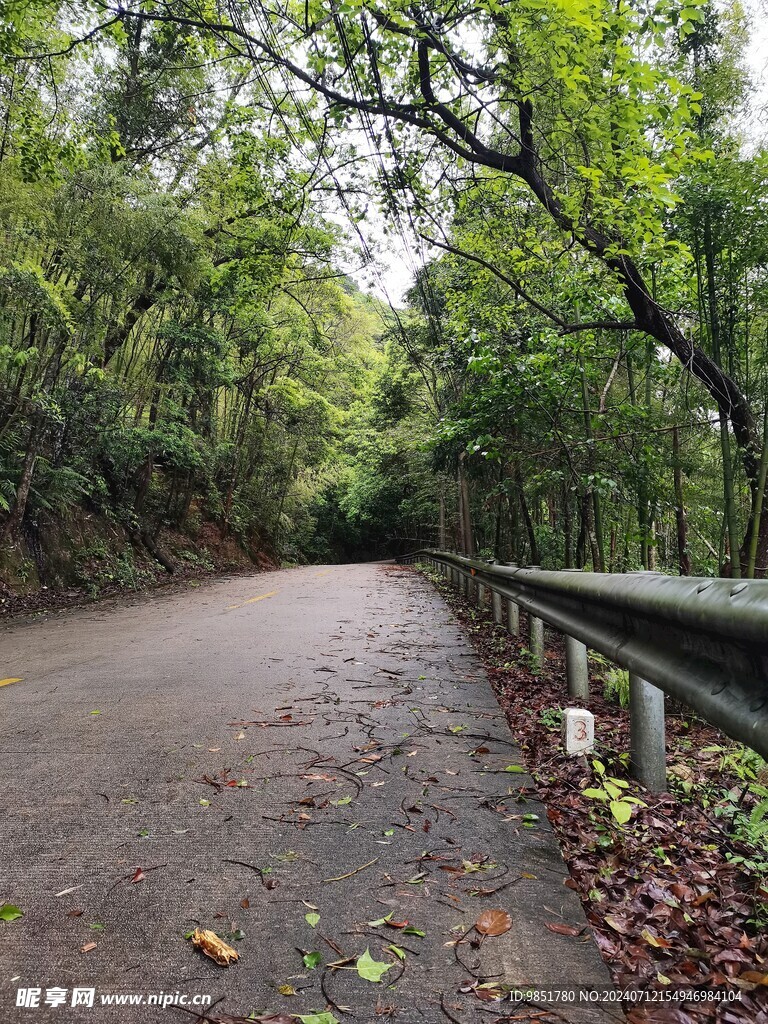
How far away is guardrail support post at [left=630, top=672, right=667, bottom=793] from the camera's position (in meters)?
2.76

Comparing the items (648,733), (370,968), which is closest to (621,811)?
(648,733)

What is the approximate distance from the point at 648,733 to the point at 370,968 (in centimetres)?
165

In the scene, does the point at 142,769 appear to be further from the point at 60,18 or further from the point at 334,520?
the point at 334,520

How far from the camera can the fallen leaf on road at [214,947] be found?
1749 millimetres

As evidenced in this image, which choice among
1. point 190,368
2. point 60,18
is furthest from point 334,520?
point 60,18

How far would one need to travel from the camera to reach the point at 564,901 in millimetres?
2066

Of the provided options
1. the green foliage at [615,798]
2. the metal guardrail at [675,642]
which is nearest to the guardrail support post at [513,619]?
the metal guardrail at [675,642]

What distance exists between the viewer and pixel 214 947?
1.79 meters

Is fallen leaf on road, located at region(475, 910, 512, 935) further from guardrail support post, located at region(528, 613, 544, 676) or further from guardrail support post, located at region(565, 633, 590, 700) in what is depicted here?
guardrail support post, located at region(528, 613, 544, 676)

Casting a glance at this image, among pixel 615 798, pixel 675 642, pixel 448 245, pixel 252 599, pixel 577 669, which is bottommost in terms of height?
pixel 252 599

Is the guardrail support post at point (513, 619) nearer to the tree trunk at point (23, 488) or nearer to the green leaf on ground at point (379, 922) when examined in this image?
the green leaf on ground at point (379, 922)

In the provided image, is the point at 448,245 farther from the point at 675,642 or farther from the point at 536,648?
the point at 675,642

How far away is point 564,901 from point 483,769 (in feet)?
3.73

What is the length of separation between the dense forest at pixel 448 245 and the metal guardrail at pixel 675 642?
13.4 ft
